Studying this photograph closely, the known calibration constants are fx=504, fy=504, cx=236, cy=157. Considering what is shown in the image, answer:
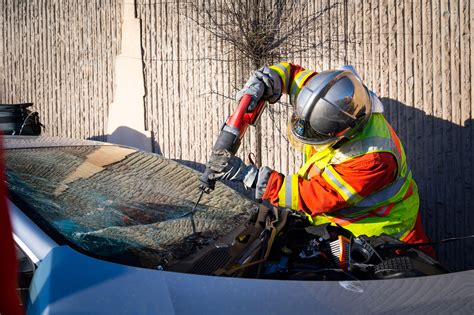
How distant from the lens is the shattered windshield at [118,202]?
2031 millimetres

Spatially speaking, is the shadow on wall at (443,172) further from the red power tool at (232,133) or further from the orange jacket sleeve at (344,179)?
the red power tool at (232,133)

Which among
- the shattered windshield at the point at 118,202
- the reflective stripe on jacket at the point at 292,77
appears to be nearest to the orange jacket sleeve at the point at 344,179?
the shattered windshield at the point at 118,202

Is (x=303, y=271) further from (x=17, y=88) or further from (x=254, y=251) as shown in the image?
(x=17, y=88)

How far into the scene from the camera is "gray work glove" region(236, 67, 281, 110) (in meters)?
3.09

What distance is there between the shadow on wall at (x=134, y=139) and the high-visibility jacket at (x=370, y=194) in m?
3.42

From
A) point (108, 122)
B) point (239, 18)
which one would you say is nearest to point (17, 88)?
point (108, 122)

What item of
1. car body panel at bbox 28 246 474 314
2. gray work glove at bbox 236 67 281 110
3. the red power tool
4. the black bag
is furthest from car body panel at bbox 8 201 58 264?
the black bag

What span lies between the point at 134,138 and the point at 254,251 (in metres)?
4.24

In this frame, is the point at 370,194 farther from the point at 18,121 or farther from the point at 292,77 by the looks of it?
the point at 18,121

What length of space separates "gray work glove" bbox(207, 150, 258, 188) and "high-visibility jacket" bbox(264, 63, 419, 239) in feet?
0.60

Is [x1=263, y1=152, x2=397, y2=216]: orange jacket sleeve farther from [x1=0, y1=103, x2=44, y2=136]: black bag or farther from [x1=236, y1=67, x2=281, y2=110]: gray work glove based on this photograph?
Result: [x1=0, y1=103, x2=44, y2=136]: black bag

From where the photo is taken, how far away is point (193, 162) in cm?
593

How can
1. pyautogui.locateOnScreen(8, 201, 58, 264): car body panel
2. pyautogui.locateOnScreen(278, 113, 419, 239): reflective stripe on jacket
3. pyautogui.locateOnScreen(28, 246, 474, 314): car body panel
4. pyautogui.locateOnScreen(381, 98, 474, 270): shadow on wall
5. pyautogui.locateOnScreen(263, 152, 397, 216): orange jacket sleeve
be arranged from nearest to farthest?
pyautogui.locateOnScreen(28, 246, 474, 314): car body panel < pyautogui.locateOnScreen(8, 201, 58, 264): car body panel < pyautogui.locateOnScreen(263, 152, 397, 216): orange jacket sleeve < pyautogui.locateOnScreen(278, 113, 419, 239): reflective stripe on jacket < pyautogui.locateOnScreen(381, 98, 474, 270): shadow on wall

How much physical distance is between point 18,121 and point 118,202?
367 centimetres
